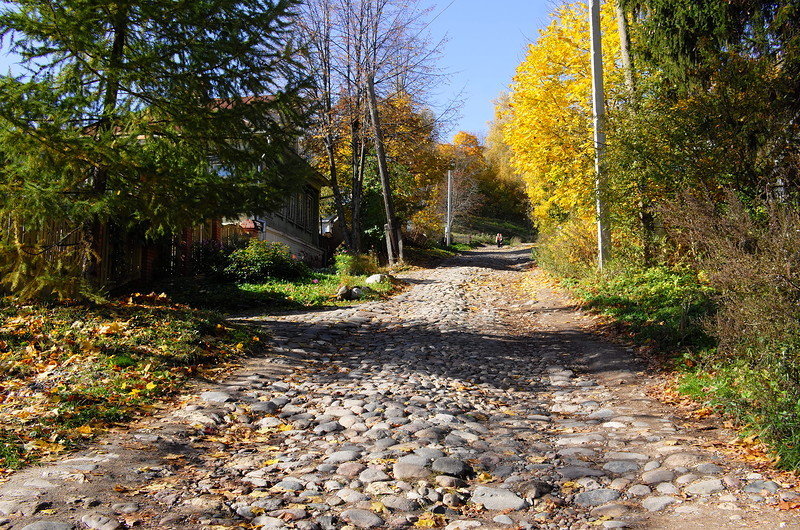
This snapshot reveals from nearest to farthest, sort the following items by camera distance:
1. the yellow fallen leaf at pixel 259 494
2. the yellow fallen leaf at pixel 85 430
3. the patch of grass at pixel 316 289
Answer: the yellow fallen leaf at pixel 259 494
the yellow fallen leaf at pixel 85 430
the patch of grass at pixel 316 289

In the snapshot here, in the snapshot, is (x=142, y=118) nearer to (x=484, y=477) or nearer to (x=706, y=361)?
(x=484, y=477)

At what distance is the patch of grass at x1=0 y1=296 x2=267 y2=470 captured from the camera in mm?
5363

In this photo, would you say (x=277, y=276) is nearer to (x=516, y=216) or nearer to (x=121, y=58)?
(x=121, y=58)

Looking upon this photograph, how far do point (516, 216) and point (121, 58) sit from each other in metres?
76.2

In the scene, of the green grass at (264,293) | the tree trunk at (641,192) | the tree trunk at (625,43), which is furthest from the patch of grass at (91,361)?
the tree trunk at (625,43)

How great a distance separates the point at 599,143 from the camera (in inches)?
561

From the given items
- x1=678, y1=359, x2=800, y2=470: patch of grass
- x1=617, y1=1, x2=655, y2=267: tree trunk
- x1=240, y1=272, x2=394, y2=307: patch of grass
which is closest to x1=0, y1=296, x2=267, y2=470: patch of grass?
x1=240, y1=272, x2=394, y2=307: patch of grass

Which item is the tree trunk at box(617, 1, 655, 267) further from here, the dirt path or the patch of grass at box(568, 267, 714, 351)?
the dirt path

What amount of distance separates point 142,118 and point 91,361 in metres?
3.28

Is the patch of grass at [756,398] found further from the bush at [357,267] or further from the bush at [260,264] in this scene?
the bush at [357,267]

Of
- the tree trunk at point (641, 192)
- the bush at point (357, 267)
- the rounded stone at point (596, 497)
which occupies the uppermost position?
the tree trunk at point (641, 192)

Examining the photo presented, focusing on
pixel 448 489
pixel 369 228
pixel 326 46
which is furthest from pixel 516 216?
pixel 448 489

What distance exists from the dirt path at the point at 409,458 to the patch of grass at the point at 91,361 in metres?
0.41

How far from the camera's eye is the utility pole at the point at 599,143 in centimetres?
1384
